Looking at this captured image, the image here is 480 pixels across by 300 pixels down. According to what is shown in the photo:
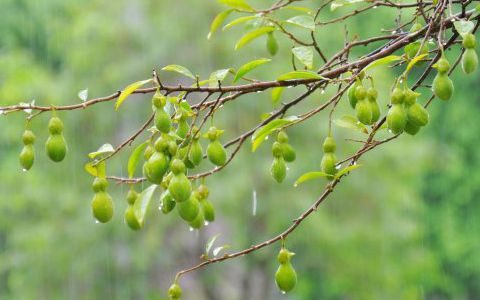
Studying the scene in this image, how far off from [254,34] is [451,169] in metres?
7.32

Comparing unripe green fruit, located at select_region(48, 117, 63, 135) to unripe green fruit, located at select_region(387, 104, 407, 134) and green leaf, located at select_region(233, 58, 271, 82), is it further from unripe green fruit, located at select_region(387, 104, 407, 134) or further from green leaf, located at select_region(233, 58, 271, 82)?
unripe green fruit, located at select_region(387, 104, 407, 134)

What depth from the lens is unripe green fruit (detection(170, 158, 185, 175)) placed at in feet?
2.70

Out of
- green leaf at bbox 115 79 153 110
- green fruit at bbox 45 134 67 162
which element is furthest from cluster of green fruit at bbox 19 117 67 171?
green leaf at bbox 115 79 153 110

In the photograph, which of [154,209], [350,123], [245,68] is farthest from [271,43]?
[154,209]

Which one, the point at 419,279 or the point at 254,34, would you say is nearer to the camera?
the point at 254,34

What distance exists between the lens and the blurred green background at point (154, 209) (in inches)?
215

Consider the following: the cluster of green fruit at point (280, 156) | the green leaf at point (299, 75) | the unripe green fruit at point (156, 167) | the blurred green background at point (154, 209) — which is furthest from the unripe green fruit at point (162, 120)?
the blurred green background at point (154, 209)

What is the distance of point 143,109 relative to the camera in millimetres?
5785

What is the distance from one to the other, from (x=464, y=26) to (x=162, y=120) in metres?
0.29

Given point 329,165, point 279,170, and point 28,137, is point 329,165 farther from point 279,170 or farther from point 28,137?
point 28,137

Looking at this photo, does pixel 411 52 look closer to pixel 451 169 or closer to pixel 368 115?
pixel 368 115

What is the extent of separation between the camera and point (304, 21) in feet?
3.33

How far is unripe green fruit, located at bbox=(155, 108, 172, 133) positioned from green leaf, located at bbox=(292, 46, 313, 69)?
219 mm

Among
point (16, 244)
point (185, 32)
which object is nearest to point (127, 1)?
point (185, 32)
